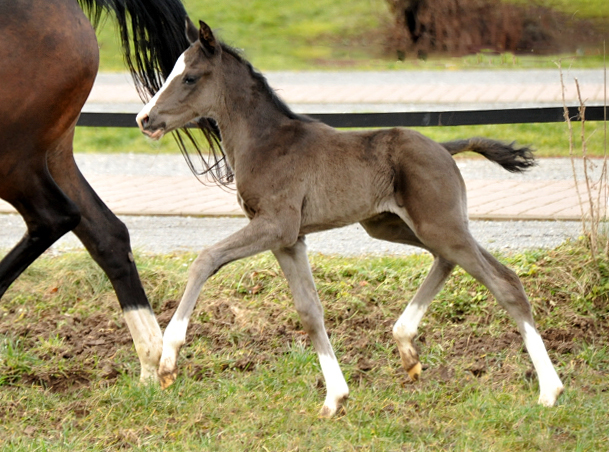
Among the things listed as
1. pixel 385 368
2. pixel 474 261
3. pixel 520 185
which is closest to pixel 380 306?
pixel 385 368

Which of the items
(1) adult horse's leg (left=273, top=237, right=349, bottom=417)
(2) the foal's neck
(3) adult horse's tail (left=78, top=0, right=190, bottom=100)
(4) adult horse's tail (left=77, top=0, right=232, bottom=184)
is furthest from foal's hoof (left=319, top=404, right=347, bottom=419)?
(3) adult horse's tail (left=78, top=0, right=190, bottom=100)

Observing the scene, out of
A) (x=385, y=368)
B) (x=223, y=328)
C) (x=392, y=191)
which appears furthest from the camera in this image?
(x=223, y=328)

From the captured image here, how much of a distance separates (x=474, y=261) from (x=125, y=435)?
160cm

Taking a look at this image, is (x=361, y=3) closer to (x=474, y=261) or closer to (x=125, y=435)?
(x=474, y=261)

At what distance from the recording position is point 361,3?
7.83 meters

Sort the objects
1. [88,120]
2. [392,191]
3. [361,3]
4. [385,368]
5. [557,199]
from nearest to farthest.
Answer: [392,191], [385,368], [88,120], [557,199], [361,3]

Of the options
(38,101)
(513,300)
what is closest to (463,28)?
(513,300)

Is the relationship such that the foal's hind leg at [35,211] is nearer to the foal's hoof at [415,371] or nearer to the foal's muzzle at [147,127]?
the foal's muzzle at [147,127]

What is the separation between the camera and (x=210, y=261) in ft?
9.77

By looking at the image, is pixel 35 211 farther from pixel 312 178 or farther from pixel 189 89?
pixel 312 178

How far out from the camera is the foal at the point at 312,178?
10.4 ft

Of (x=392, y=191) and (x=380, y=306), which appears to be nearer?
(x=392, y=191)

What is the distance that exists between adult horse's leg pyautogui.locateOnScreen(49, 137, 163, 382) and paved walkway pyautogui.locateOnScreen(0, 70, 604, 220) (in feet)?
10.1

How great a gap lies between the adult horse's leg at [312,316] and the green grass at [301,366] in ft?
0.37
